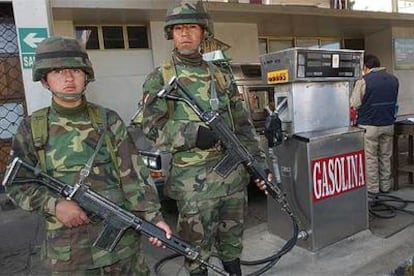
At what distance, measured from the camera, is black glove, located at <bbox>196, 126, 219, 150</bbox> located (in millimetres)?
2420

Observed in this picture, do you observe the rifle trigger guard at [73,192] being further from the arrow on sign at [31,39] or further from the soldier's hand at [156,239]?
the arrow on sign at [31,39]

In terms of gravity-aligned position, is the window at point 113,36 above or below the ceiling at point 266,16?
below

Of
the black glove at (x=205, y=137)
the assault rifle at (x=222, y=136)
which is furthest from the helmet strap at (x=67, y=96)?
the black glove at (x=205, y=137)

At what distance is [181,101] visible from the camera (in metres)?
2.45

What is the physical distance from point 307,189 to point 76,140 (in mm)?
2095

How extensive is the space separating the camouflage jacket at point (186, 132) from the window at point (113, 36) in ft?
18.7

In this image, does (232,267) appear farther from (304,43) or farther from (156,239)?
(304,43)

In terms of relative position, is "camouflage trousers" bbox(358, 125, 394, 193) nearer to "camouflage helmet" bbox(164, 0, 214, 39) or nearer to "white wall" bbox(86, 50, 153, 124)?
"camouflage helmet" bbox(164, 0, 214, 39)

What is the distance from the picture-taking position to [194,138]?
241 centimetres

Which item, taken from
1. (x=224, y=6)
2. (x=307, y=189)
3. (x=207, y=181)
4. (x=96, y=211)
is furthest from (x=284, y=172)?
(x=224, y=6)

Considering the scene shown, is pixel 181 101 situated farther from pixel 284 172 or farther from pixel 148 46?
pixel 148 46

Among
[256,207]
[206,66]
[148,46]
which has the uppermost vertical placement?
[148,46]

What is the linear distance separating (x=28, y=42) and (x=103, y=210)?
3468mm

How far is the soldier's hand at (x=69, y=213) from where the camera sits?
1.77 m
